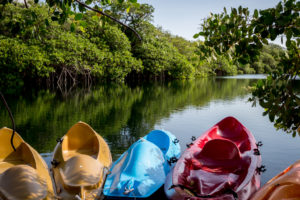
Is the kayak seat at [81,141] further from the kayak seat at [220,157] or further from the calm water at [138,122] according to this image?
the kayak seat at [220,157]

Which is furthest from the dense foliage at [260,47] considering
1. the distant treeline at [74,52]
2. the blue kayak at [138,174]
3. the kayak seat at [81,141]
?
the distant treeline at [74,52]

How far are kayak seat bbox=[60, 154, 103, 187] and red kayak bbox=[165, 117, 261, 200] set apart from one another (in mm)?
1345

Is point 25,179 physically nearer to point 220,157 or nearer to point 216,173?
point 216,173

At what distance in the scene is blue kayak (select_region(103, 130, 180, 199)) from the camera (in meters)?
4.66

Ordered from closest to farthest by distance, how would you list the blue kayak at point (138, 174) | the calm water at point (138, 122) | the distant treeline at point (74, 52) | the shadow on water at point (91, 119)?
the blue kayak at point (138, 174), the calm water at point (138, 122), the shadow on water at point (91, 119), the distant treeline at point (74, 52)

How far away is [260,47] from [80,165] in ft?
12.6

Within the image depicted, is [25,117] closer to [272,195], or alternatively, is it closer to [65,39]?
[272,195]

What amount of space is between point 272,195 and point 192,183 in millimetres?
1589

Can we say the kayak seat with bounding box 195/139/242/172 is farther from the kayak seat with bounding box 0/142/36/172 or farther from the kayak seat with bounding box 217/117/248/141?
the kayak seat with bounding box 0/142/36/172

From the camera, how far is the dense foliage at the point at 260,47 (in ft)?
7.32

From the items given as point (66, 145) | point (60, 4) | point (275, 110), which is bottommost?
point (66, 145)

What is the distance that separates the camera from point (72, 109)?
49.2ft

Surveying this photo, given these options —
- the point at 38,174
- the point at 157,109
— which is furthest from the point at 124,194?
the point at 157,109

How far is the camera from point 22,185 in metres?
4.25
